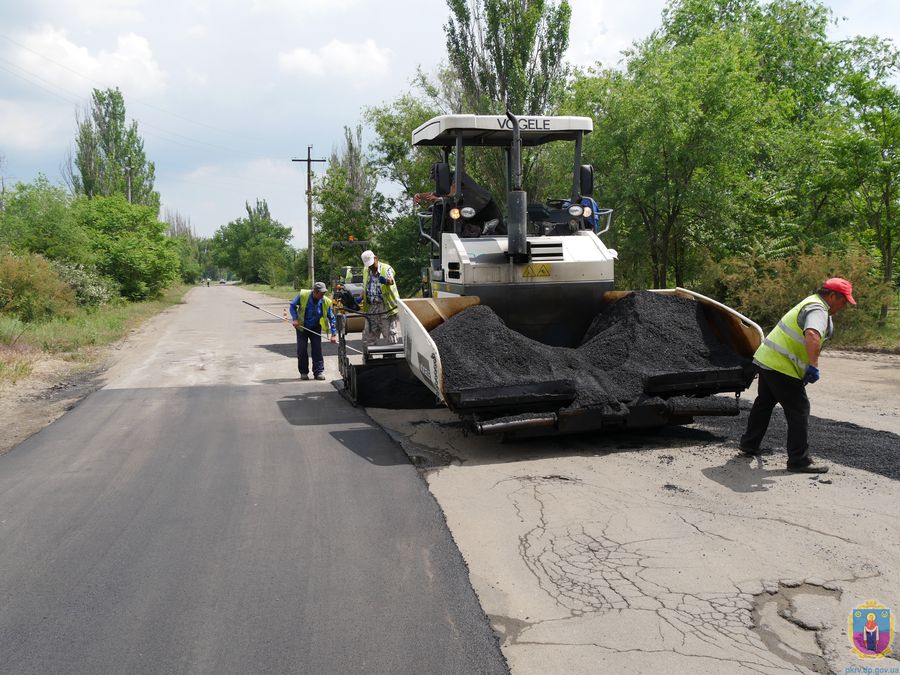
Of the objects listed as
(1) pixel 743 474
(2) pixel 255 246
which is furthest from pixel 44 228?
(2) pixel 255 246

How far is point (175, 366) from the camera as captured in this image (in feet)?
43.2

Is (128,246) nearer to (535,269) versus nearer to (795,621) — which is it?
(535,269)

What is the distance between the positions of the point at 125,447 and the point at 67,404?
3.10 metres

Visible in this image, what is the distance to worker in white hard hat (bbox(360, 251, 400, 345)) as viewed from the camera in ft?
31.2

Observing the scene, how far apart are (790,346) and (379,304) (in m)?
5.34

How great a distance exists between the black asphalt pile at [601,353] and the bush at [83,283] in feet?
69.2

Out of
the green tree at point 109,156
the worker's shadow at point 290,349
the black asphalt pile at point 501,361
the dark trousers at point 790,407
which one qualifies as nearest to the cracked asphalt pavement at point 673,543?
the dark trousers at point 790,407

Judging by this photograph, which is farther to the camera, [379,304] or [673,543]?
[379,304]

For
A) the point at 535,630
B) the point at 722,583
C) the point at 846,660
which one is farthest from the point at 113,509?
the point at 846,660

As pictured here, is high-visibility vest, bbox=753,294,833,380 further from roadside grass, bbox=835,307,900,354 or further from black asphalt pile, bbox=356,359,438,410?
roadside grass, bbox=835,307,900,354

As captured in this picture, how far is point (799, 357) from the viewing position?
5.69 metres

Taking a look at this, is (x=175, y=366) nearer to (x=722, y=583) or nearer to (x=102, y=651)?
(x=102, y=651)

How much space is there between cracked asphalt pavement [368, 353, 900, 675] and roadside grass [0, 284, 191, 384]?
330 inches

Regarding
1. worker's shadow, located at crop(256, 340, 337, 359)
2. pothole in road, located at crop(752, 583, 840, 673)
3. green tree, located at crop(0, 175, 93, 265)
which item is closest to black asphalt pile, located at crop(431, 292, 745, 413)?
pothole in road, located at crop(752, 583, 840, 673)
